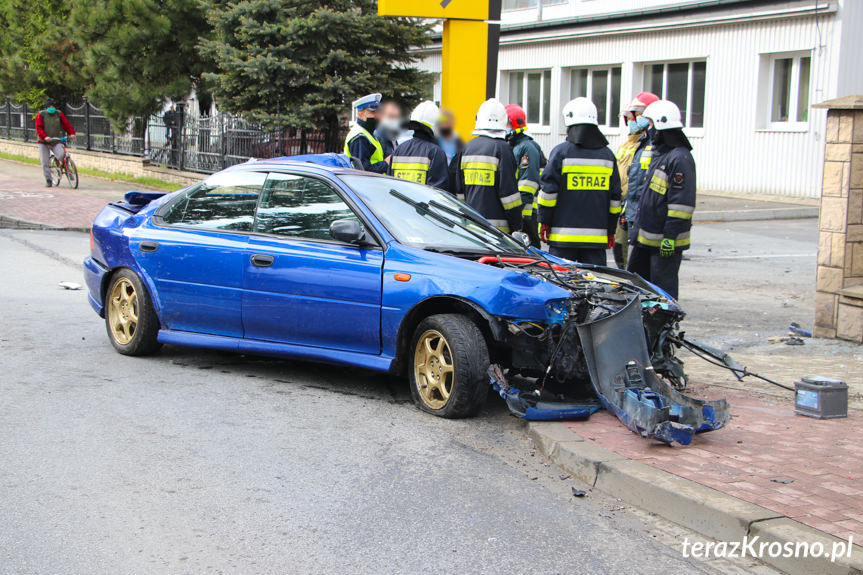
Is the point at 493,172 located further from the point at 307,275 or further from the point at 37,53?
the point at 37,53

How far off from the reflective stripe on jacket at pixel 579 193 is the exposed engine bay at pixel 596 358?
84.6 inches

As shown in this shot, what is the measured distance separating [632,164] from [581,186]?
71.9 inches

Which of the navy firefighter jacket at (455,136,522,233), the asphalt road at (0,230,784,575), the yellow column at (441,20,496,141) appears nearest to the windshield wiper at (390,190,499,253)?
the asphalt road at (0,230,784,575)

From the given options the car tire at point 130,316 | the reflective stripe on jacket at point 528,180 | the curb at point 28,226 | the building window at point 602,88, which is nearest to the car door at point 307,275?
the car tire at point 130,316

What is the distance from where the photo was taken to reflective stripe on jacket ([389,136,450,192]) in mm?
9086

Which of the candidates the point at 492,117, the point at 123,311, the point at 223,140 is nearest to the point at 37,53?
the point at 223,140

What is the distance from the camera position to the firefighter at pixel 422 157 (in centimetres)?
909

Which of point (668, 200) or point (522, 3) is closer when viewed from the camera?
point (668, 200)

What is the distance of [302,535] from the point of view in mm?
4145

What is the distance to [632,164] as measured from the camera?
385 inches

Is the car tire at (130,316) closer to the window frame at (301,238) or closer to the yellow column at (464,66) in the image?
the window frame at (301,238)

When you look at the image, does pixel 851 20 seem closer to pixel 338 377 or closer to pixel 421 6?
pixel 421 6

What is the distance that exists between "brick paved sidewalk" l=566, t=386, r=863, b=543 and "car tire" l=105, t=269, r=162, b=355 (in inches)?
133

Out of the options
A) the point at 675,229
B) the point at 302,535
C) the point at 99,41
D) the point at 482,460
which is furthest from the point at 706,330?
the point at 99,41
